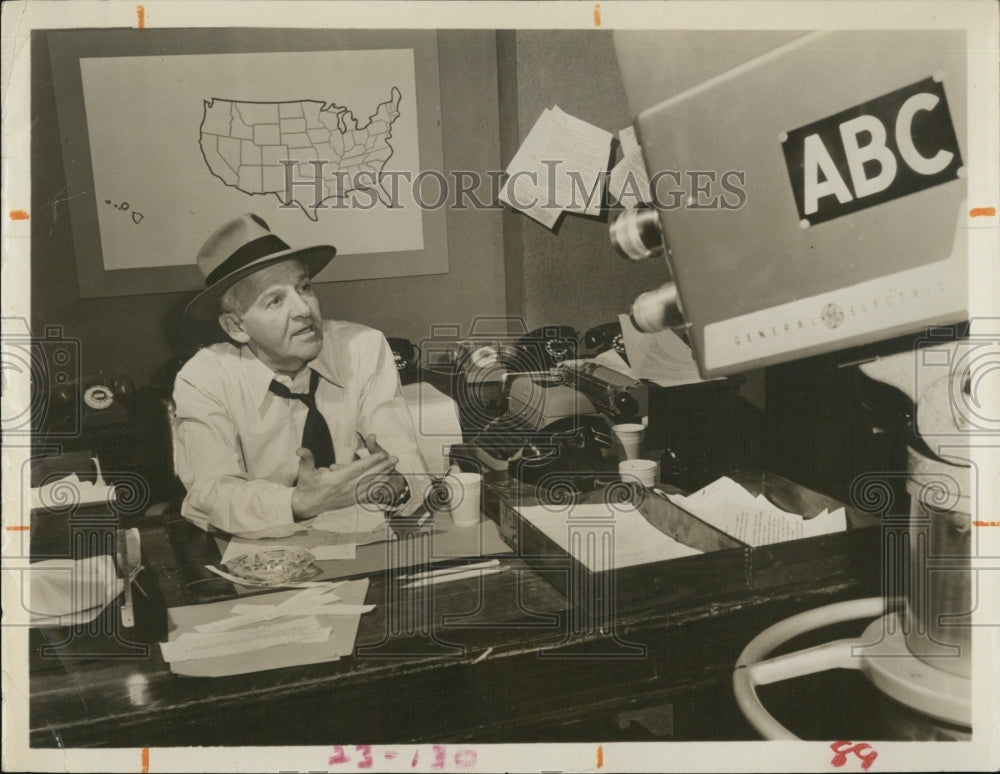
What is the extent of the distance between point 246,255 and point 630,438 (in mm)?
707

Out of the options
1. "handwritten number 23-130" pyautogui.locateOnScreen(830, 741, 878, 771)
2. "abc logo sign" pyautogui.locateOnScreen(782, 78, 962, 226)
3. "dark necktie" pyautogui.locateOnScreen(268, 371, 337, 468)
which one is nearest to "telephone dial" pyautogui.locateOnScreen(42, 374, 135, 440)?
"dark necktie" pyautogui.locateOnScreen(268, 371, 337, 468)

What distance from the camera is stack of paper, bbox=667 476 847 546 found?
134 centimetres

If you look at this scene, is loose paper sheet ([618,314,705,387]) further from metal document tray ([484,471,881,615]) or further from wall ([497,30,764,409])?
metal document tray ([484,471,881,615])

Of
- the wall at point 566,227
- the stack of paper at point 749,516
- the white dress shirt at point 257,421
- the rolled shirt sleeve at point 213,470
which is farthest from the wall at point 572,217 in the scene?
the rolled shirt sleeve at point 213,470

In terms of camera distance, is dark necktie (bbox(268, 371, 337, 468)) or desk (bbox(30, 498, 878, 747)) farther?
dark necktie (bbox(268, 371, 337, 468))

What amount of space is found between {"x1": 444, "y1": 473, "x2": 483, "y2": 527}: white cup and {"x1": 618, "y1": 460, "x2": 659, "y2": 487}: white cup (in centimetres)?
25

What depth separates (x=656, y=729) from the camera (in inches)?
52.1

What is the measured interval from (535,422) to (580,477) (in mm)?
121

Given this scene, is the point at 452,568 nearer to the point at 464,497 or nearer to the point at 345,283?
the point at 464,497

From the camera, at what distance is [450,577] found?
128cm

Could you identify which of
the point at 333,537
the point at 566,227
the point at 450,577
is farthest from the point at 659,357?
the point at 333,537

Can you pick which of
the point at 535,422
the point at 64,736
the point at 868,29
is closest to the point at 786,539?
the point at 535,422

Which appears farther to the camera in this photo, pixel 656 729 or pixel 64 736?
pixel 656 729

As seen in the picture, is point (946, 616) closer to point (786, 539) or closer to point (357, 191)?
point (786, 539)
